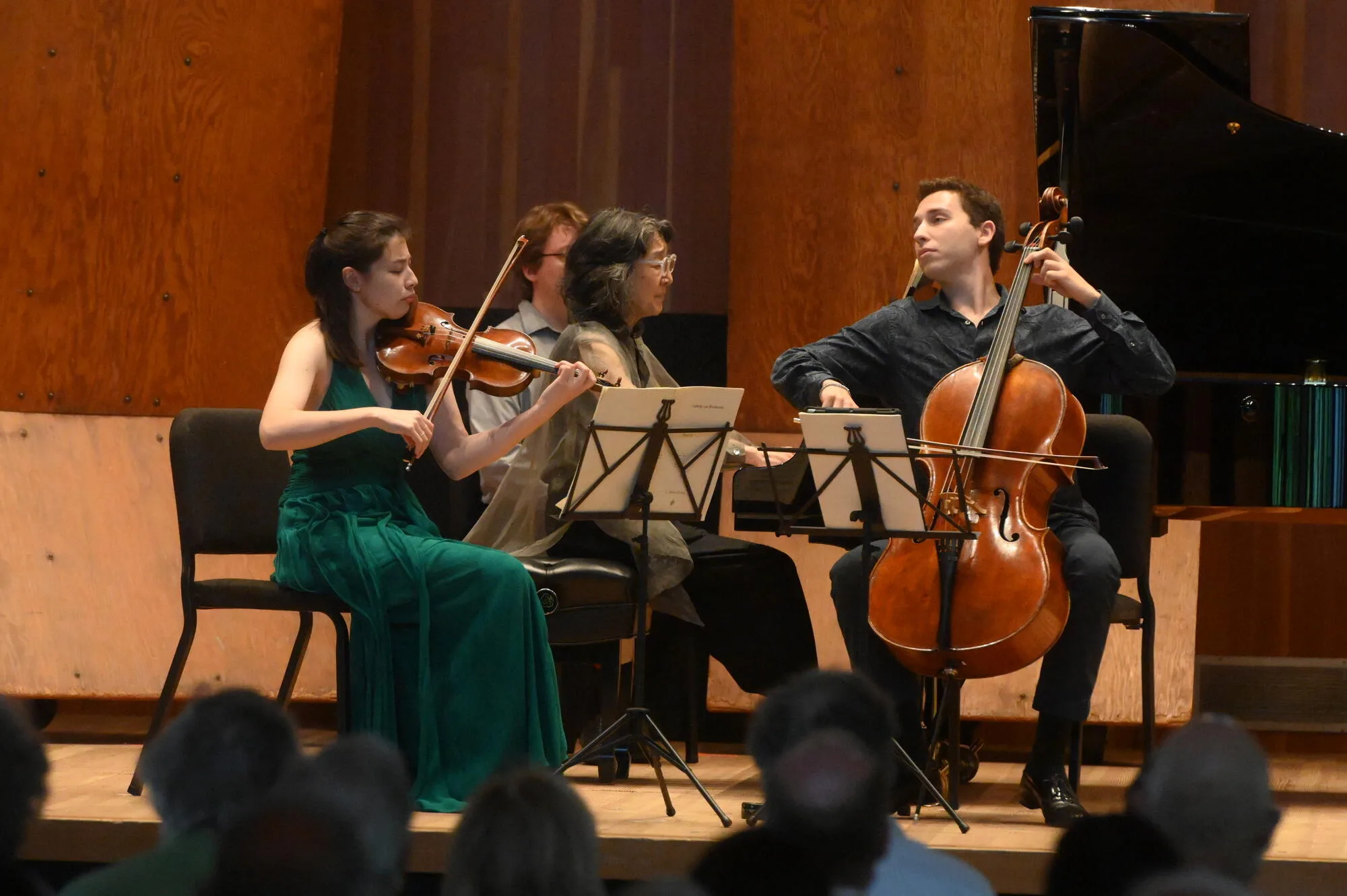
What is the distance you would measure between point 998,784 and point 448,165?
2.60m

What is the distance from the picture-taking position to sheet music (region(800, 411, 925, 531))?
2758 mm

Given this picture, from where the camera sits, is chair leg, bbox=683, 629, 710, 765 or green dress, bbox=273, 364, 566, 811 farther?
chair leg, bbox=683, 629, 710, 765

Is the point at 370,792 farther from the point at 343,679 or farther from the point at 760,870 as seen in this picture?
the point at 343,679

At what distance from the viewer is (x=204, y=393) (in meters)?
4.34

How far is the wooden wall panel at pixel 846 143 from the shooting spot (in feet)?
14.3

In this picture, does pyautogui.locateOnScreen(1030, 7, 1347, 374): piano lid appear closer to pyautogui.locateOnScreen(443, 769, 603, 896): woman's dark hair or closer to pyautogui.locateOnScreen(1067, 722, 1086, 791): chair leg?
pyautogui.locateOnScreen(1067, 722, 1086, 791): chair leg

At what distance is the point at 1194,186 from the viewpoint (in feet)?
12.7

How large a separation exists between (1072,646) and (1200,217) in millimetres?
1372

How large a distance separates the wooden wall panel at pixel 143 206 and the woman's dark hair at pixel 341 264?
119 centimetres

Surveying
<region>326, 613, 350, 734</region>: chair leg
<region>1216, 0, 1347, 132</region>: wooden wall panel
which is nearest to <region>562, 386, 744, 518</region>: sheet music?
<region>326, 613, 350, 734</region>: chair leg

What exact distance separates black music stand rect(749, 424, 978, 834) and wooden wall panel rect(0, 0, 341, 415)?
2.03 meters

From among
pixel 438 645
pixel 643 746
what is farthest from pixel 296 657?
pixel 643 746

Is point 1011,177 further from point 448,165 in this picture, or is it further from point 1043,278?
point 448,165

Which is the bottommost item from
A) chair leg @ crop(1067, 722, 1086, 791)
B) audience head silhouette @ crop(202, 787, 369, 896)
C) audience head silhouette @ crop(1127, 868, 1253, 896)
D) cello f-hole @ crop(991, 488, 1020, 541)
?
chair leg @ crop(1067, 722, 1086, 791)
